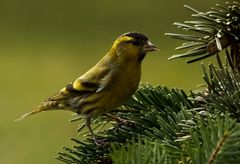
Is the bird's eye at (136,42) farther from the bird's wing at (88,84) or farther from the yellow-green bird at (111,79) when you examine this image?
the bird's wing at (88,84)

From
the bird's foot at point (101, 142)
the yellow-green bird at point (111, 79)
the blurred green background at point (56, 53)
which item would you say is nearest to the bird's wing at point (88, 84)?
the yellow-green bird at point (111, 79)

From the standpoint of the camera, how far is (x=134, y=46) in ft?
8.97

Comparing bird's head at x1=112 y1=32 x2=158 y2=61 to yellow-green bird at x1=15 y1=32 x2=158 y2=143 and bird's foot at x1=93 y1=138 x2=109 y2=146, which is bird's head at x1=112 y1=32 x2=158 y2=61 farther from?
bird's foot at x1=93 y1=138 x2=109 y2=146

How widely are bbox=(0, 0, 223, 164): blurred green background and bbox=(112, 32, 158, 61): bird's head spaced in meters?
3.77

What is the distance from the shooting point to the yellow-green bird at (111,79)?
2537 mm

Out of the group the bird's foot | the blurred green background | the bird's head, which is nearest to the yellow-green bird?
the bird's head

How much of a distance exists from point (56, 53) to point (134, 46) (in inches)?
287

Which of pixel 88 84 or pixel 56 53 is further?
pixel 56 53

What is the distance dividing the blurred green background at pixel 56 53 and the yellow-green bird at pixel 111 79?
3596 millimetres

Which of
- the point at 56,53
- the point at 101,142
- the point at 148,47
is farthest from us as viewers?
the point at 56,53

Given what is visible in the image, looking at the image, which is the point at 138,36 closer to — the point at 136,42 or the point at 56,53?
the point at 136,42

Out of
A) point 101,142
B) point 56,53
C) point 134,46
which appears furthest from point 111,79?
point 56,53

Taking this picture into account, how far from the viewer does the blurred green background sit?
738cm

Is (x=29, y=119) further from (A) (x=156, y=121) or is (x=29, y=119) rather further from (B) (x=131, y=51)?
(A) (x=156, y=121)
